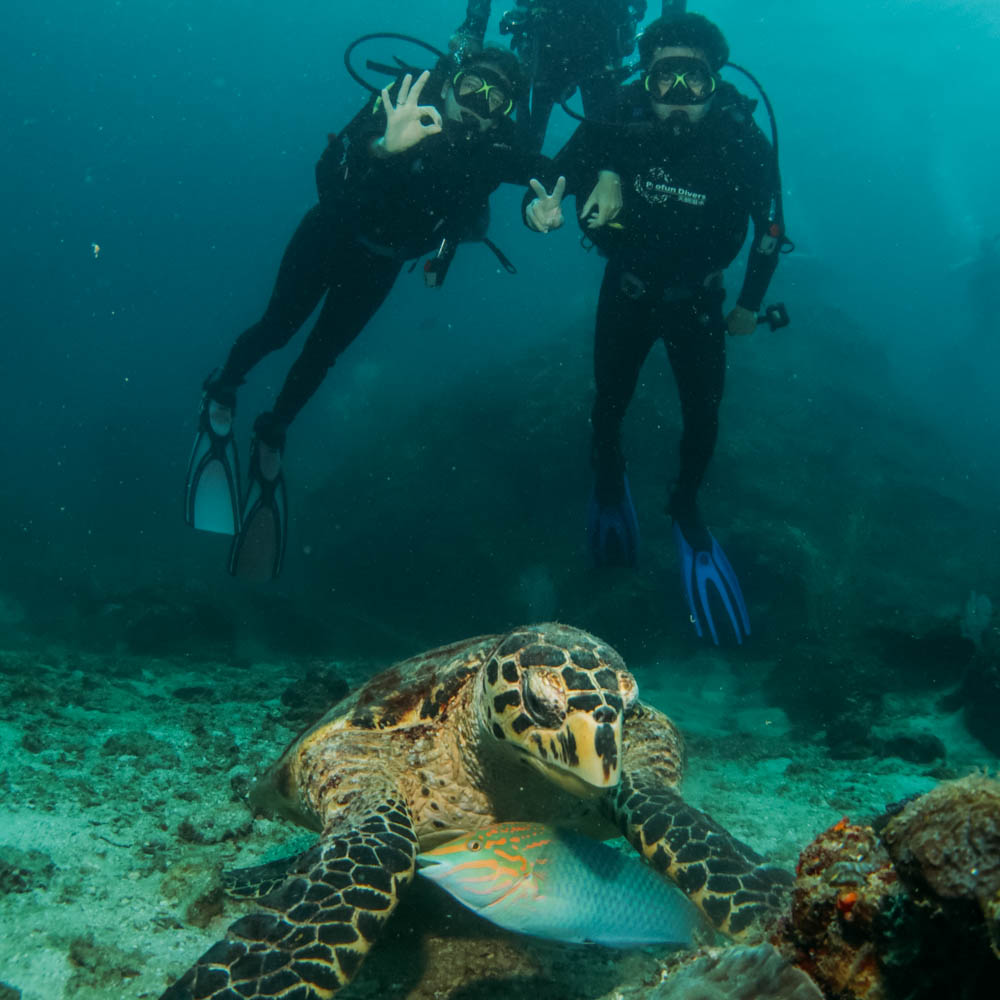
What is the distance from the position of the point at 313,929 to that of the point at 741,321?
19.1ft

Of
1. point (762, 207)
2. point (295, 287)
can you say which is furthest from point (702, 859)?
point (295, 287)

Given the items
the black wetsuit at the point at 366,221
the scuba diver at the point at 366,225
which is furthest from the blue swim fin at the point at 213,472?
the black wetsuit at the point at 366,221

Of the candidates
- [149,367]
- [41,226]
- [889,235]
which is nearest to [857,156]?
[889,235]

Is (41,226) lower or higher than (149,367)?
higher

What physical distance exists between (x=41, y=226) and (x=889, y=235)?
126 meters

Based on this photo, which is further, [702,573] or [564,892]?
[702,573]

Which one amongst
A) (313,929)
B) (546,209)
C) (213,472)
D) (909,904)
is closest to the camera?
(909,904)

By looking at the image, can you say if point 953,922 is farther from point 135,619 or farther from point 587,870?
point 135,619

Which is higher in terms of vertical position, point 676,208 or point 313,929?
point 676,208

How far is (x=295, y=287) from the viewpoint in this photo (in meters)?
6.31

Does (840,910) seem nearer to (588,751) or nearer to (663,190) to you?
(588,751)

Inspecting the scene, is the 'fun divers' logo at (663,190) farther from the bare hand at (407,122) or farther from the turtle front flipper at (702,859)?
the turtle front flipper at (702,859)

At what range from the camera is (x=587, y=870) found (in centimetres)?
172

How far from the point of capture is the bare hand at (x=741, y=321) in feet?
19.1
